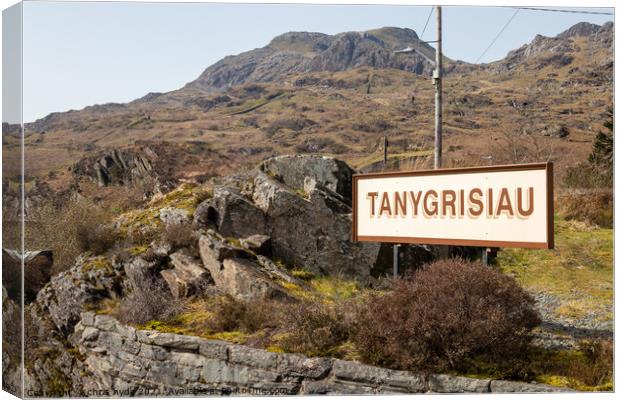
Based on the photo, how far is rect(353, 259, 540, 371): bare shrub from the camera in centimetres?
921

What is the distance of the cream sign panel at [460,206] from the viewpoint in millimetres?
9453

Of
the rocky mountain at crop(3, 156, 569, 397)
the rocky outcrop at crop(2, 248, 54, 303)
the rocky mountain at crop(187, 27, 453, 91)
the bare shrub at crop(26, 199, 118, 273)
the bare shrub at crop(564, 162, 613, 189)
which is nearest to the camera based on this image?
the rocky mountain at crop(3, 156, 569, 397)

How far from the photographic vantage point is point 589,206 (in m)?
19.5

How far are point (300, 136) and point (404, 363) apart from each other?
74286mm

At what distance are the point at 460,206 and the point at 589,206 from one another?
36.2 ft

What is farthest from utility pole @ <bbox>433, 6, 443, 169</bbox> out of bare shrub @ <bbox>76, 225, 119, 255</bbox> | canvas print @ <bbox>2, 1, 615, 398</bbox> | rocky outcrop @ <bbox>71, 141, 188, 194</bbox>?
rocky outcrop @ <bbox>71, 141, 188, 194</bbox>

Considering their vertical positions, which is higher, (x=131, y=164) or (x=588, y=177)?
(x=131, y=164)

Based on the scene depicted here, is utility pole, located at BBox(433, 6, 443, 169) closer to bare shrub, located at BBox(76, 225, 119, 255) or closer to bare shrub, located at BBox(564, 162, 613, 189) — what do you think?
bare shrub, located at BBox(76, 225, 119, 255)

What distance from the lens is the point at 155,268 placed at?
44.6 feet

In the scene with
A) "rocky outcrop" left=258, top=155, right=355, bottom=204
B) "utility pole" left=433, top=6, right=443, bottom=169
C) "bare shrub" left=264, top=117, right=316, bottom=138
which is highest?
"bare shrub" left=264, top=117, right=316, bottom=138

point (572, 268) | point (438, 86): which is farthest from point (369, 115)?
point (438, 86)

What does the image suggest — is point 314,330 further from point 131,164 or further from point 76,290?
point 131,164

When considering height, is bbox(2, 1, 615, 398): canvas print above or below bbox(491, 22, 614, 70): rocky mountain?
below

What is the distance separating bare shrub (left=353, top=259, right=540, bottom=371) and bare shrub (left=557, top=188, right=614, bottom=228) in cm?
1039
